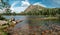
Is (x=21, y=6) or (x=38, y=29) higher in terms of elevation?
(x=21, y=6)

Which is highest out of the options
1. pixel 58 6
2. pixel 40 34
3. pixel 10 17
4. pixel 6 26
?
pixel 58 6

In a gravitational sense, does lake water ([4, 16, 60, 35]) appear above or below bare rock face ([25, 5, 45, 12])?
below

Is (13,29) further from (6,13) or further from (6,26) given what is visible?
(6,13)

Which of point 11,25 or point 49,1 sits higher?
point 49,1

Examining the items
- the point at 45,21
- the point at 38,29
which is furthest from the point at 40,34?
the point at 45,21

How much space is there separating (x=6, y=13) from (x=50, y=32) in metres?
0.58

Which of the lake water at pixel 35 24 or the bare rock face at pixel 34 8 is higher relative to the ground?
the bare rock face at pixel 34 8

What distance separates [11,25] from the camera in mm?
1255

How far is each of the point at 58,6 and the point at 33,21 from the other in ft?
1.18

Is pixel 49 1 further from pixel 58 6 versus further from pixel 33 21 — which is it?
pixel 33 21

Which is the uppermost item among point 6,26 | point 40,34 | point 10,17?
point 10,17

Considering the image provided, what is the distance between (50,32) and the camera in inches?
48.1

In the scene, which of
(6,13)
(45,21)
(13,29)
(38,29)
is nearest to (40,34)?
(38,29)

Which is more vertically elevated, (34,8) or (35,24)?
(34,8)
